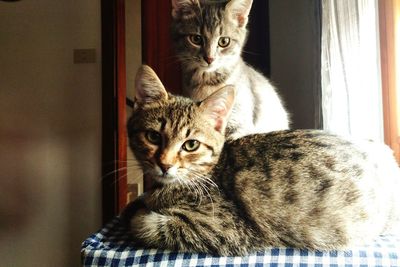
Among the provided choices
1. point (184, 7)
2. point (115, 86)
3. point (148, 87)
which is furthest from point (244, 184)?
point (115, 86)

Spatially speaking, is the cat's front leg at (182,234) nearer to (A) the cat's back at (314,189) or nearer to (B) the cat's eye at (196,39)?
(A) the cat's back at (314,189)

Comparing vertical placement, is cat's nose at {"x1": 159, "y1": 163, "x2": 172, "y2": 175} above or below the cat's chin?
above

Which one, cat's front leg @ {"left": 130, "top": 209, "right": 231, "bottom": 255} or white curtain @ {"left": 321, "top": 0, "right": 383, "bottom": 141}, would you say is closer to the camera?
cat's front leg @ {"left": 130, "top": 209, "right": 231, "bottom": 255}

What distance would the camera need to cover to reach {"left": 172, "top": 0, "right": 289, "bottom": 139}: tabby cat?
1.25 m

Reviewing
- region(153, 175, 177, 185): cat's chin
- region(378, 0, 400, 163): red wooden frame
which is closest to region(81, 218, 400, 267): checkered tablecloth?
region(153, 175, 177, 185): cat's chin

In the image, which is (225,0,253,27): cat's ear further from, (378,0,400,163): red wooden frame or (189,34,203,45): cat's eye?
(378,0,400,163): red wooden frame

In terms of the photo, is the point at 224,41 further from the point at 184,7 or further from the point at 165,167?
the point at 165,167

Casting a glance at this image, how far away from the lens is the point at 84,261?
0.82m

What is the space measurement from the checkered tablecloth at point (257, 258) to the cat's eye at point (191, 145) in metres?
0.24

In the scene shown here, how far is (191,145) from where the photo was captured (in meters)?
0.93

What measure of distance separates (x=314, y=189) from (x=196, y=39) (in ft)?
Result: 2.17

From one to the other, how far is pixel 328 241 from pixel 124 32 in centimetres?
124

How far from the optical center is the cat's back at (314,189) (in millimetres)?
834

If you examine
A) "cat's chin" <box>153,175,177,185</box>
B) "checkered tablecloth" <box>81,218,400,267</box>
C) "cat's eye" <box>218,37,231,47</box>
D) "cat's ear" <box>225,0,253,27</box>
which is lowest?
"checkered tablecloth" <box>81,218,400,267</box>
